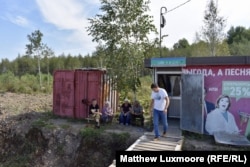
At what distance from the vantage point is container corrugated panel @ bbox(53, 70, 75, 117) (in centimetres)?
1281

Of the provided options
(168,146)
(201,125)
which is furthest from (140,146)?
(201,125)

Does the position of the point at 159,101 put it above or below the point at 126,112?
above

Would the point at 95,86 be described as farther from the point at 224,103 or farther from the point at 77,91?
the point at 224,103

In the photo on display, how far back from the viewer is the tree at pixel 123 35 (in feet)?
39.4

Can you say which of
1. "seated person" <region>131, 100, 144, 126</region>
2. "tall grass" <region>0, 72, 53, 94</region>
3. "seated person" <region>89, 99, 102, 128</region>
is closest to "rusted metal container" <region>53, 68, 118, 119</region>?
"seated person" <region>89, 99, 102, 128</region>

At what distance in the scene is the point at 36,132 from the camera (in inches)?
435

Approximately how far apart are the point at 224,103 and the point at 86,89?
5522 millimetres

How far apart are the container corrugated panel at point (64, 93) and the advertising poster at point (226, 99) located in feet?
17.8

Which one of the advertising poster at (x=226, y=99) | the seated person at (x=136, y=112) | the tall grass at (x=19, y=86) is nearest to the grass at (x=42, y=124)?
the seated person at (x=136, y=112)

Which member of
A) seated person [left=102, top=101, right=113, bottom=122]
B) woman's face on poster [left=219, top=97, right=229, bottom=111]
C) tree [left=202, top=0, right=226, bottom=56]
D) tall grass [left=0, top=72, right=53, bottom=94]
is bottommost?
seated person [left=102, top=101, right=113, bottom=122]

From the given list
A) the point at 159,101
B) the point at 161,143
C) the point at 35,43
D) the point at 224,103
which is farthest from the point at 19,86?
the point at 224,103

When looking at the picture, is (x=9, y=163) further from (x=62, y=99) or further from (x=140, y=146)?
(x=140, y=146)

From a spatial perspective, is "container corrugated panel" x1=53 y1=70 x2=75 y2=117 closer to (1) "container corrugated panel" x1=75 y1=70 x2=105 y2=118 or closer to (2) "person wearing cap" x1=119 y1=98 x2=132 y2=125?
(1) "container corrugated panel" x1=75 y1=70 x2=105 y2=118

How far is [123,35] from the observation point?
1221cm
